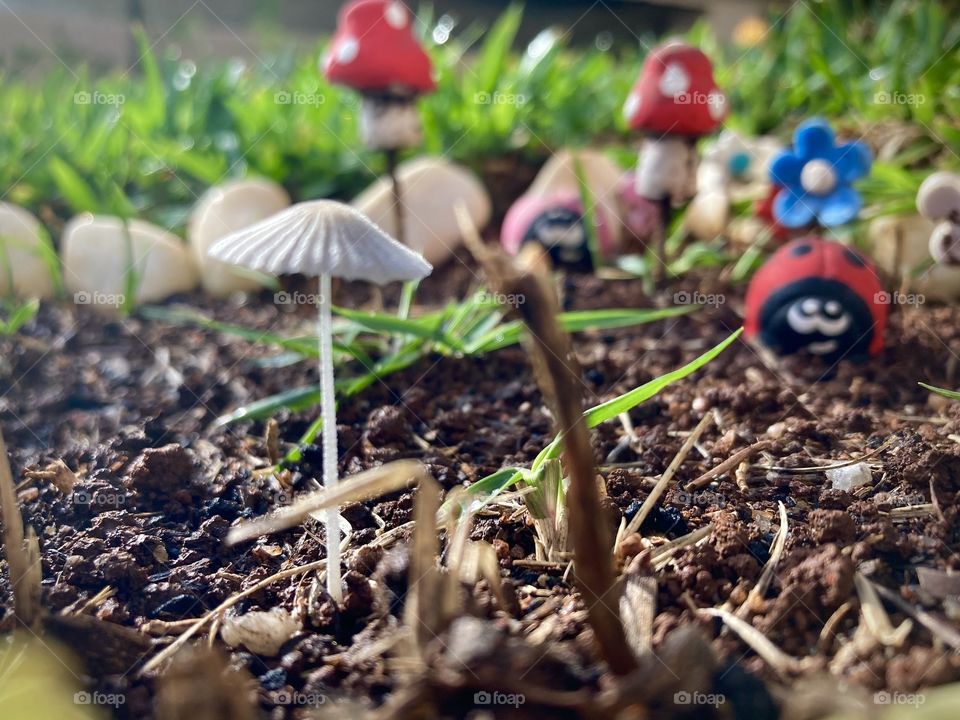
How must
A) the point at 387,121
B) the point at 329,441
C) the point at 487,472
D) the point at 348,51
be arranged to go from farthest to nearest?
the point at 387,121, the point at 348,51, the point at 487,472, the point at 329,441

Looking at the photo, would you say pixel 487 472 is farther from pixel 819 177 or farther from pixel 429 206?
pixel 429 206

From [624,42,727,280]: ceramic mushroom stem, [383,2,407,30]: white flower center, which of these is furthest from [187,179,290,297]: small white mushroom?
[624,42,727,280]: ceramic mushroom stem

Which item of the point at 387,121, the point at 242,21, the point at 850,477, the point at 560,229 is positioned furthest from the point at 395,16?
the point at 242,21

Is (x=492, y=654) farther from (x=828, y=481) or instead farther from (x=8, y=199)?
(x=8, y=199)

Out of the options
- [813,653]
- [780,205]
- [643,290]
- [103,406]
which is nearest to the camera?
[813,653]

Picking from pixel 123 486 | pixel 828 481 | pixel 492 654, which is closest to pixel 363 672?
pixel 492 654

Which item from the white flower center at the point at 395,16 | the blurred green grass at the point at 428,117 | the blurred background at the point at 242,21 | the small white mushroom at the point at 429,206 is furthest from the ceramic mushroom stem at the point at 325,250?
the blurred background at the point at 242,21

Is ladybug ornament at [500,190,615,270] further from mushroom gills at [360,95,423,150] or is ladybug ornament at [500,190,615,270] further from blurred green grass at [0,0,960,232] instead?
blurred green grass at [0,0,960,232]
